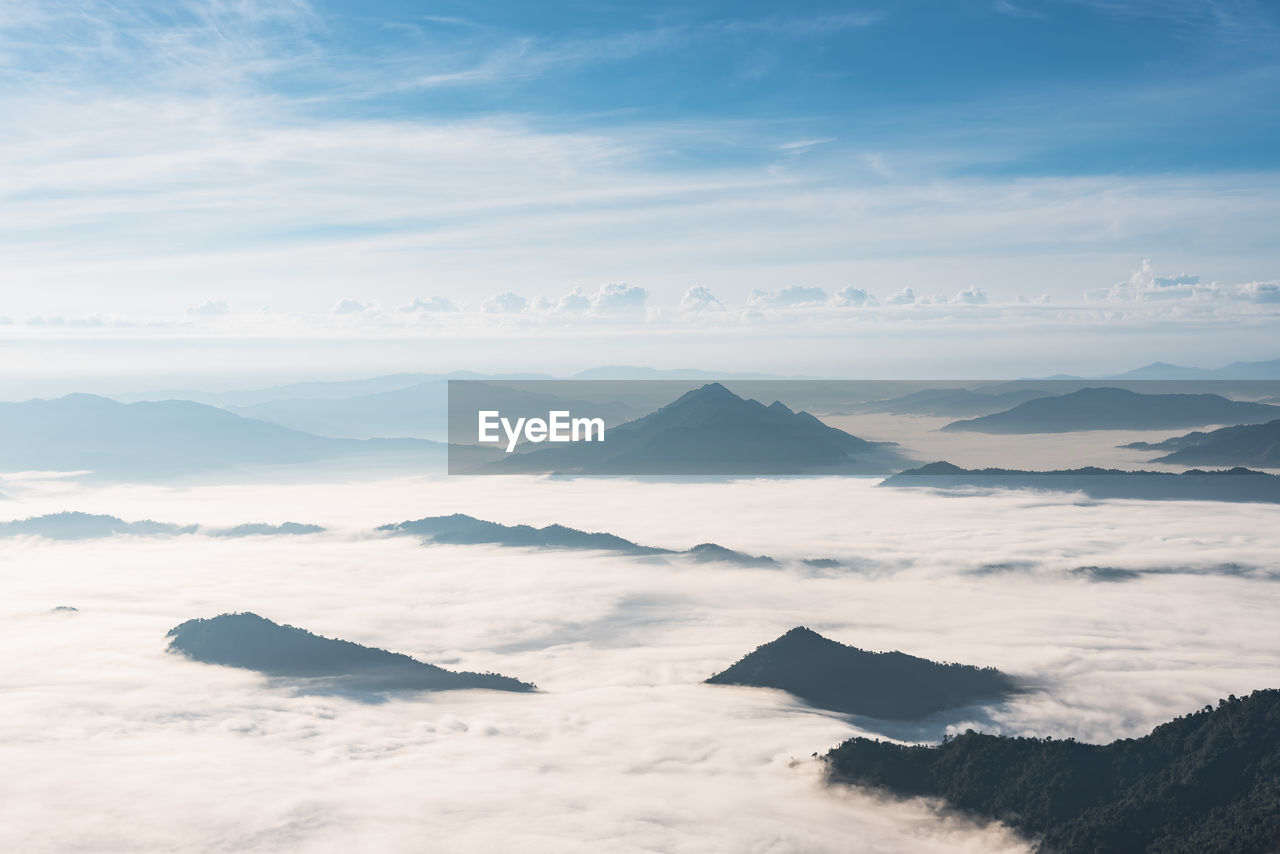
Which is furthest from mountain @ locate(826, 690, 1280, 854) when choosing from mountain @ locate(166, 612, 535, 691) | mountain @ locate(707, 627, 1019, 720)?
mountain @ locate(166, 612, 535, 691)

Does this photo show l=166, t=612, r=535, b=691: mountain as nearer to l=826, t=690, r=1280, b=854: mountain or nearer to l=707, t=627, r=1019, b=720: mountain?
l=707, t=627, r=1019, b=720: mountain

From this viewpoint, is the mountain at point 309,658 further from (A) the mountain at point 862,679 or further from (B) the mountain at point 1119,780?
(B) the mountain at point 1119,780

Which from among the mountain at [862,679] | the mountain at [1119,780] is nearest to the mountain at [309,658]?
the mountain at [862,679]

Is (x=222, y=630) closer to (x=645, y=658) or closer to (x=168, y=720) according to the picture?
(x=168, y=720)

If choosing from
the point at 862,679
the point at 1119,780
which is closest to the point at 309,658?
the point at 862,679

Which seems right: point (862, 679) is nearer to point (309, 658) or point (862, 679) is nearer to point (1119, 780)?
point (1119, 780)

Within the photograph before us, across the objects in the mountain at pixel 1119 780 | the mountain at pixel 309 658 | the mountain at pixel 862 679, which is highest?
A: the mountain at pixel 1119 780
